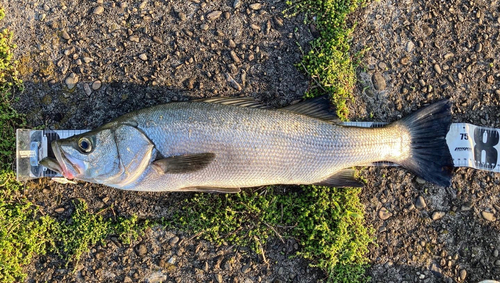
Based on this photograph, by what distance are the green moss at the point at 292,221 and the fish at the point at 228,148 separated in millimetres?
354

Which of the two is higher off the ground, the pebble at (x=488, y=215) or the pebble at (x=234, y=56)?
the pebble at (x=234, y=56)

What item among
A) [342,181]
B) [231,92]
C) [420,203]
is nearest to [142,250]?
[231,92]

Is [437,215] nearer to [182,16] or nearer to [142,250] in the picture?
[142,250]

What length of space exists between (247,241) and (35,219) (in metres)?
2.57

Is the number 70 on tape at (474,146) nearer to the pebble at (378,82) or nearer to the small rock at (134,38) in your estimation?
the pebble at (378,82)

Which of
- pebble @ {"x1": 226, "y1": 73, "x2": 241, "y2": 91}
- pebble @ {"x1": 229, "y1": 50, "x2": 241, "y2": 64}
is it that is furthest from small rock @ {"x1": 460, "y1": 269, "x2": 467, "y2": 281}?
pebble @ {"x1": 229, "y1": 50, "x2": 241, "y2": 64}

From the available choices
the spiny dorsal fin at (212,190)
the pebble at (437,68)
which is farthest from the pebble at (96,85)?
the pebble at (437,68)

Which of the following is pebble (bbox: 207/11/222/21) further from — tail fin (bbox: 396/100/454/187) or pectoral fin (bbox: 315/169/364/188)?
tail fin (bbox: 396/100/454/187)

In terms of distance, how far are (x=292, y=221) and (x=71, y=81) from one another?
323 cm

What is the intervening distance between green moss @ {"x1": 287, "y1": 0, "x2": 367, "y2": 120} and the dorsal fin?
12.4 inches

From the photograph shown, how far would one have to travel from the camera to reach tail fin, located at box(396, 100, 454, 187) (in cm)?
402

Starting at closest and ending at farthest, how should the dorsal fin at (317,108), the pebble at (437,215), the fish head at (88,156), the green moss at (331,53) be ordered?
the fish head at (88,156), the dorsal fin at (317,108), the green moss at (331,53), the pebble at (437,215)

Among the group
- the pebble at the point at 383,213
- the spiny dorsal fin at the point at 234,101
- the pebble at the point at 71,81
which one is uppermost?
the pebble at the point at 71,81

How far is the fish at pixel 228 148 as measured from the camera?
141 inches
